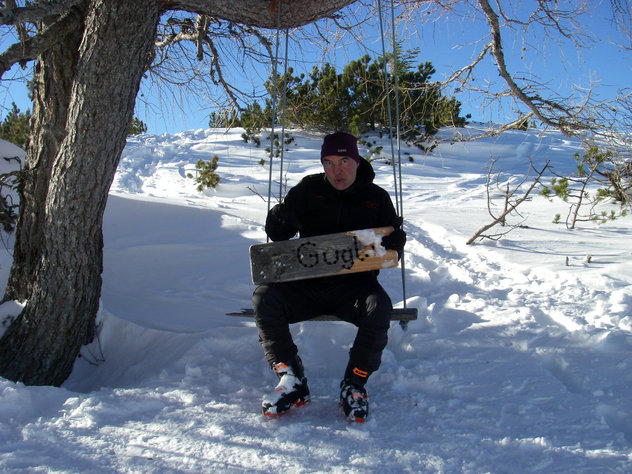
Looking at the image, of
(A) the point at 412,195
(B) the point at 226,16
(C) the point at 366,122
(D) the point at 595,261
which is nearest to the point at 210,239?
(B) the point at 226,16

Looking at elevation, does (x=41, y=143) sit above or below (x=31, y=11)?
below

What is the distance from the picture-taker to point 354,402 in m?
2.38

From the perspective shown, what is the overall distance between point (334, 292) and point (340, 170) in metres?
0.73

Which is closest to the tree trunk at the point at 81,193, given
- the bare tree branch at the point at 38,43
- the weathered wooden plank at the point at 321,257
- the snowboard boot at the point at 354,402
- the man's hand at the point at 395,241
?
the bare tree branch at the point at 38,43

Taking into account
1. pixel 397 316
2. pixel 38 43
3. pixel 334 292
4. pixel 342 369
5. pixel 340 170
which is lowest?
pixel 342 369

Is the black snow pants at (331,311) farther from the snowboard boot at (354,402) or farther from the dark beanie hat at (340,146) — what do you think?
the dark beanie hat at (340,146)

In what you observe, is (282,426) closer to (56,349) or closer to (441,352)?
(441,352)

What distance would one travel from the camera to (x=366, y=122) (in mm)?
16781

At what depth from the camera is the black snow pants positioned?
8.38 feet

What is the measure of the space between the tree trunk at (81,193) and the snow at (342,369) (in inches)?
10.2

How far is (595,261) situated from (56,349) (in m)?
4.95

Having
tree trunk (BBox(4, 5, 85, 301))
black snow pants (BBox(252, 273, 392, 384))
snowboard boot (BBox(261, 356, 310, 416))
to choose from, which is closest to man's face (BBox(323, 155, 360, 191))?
black snow pants (BBox(252, 273, 392, 384))

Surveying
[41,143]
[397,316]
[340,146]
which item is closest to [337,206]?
[340,146]

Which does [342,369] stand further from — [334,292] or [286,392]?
[286,392]
